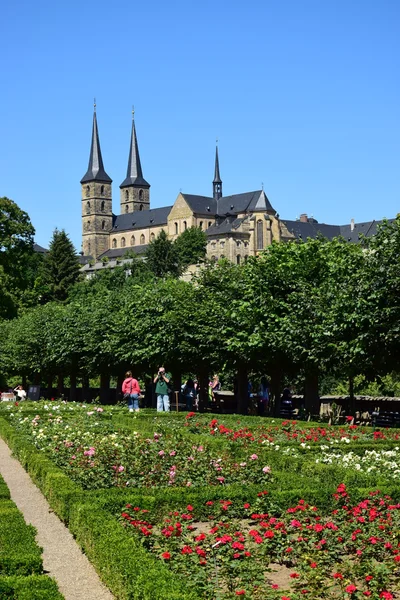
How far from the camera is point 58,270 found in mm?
92375

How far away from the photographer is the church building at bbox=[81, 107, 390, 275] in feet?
492

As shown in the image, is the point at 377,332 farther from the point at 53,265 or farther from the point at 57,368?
the point at 53,265

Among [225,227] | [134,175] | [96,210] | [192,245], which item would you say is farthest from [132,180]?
[192,245]

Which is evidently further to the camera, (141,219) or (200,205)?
(141,219)

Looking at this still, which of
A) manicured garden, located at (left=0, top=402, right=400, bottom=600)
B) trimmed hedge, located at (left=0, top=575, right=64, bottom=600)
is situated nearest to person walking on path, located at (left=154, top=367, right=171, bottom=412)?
manicured garden, located at (left=0, top=402, right=400, bottom=600)

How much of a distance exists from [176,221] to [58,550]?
15677cm

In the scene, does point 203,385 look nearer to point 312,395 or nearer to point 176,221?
point 312,395

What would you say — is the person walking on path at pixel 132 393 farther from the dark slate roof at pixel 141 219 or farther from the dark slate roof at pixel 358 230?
the dark slate roof at pixel 141 219

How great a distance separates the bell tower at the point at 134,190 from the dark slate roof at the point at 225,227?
28856 mm

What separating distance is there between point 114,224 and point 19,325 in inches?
5340

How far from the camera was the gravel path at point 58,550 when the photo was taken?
8649 mm

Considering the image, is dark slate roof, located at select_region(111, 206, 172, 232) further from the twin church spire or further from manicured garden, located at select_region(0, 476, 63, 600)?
manicured garden, located at select_region(0, 476, 63, 600)

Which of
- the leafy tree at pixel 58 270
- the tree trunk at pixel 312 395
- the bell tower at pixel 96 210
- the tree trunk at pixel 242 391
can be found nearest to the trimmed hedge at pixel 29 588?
the tree trunk at pixel 312 395

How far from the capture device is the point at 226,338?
97.2 ft
